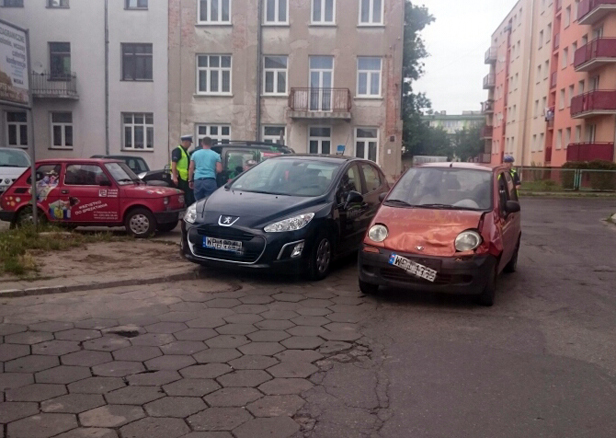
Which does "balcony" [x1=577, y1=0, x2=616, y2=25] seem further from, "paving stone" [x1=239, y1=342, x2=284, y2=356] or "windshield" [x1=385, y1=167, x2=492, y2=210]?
"paving stone" [x1=239, y1=342, x2=284, y2=356]

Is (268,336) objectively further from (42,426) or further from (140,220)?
(140,220)

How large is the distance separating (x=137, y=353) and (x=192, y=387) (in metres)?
0.89

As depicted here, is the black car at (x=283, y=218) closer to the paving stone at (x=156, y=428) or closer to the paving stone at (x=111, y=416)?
the paving stone at (x=111, y=416)

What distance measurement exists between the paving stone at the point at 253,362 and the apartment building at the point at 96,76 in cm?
2792

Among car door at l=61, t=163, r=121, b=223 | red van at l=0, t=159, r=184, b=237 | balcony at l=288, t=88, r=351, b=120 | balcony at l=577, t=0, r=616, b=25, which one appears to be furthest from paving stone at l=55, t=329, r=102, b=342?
balcony at l=577, t=0, r=616, b=25

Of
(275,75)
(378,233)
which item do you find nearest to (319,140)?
(275,75)

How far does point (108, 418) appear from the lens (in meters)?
3.89

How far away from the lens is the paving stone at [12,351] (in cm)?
493

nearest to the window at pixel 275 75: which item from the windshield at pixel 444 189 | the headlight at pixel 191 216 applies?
the headlight at pixel 191 216

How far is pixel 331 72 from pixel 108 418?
2897 centimetres

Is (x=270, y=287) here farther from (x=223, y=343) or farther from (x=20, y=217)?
(x=20, y=217)

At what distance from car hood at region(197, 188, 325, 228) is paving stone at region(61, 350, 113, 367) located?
286cm

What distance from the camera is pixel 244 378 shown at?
461 centimetres

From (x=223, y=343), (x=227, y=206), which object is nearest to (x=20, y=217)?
(x=227, y=206)
